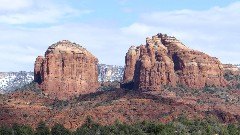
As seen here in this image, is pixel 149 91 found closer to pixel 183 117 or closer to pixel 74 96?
pixel 74 96

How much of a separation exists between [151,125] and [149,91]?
59.6 m

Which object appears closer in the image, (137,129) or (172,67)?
(137,129)

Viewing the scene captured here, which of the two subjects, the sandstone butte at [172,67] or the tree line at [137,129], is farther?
the sandstone butte at [172,67]

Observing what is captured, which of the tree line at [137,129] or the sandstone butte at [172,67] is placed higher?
the sandstone butte at [172,67]

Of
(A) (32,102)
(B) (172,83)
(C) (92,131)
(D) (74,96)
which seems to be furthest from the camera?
(D) (74,96)

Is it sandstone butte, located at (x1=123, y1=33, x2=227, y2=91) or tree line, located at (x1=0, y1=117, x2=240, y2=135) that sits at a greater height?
sandstone butte, located at (x1=123, y1=33, x2=227, y2=91)

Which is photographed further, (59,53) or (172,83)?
(59,53)

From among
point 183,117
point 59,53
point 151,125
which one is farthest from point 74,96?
point 151,125

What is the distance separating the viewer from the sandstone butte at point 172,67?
17950cm

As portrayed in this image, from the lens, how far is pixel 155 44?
621 feet

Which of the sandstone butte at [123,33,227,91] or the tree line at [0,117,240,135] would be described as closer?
the tree line at [0,117,240,135]

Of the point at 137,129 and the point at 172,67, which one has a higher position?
the point at 172,67

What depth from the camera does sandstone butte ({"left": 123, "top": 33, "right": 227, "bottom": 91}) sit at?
17950 cm

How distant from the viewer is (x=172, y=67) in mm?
181500
